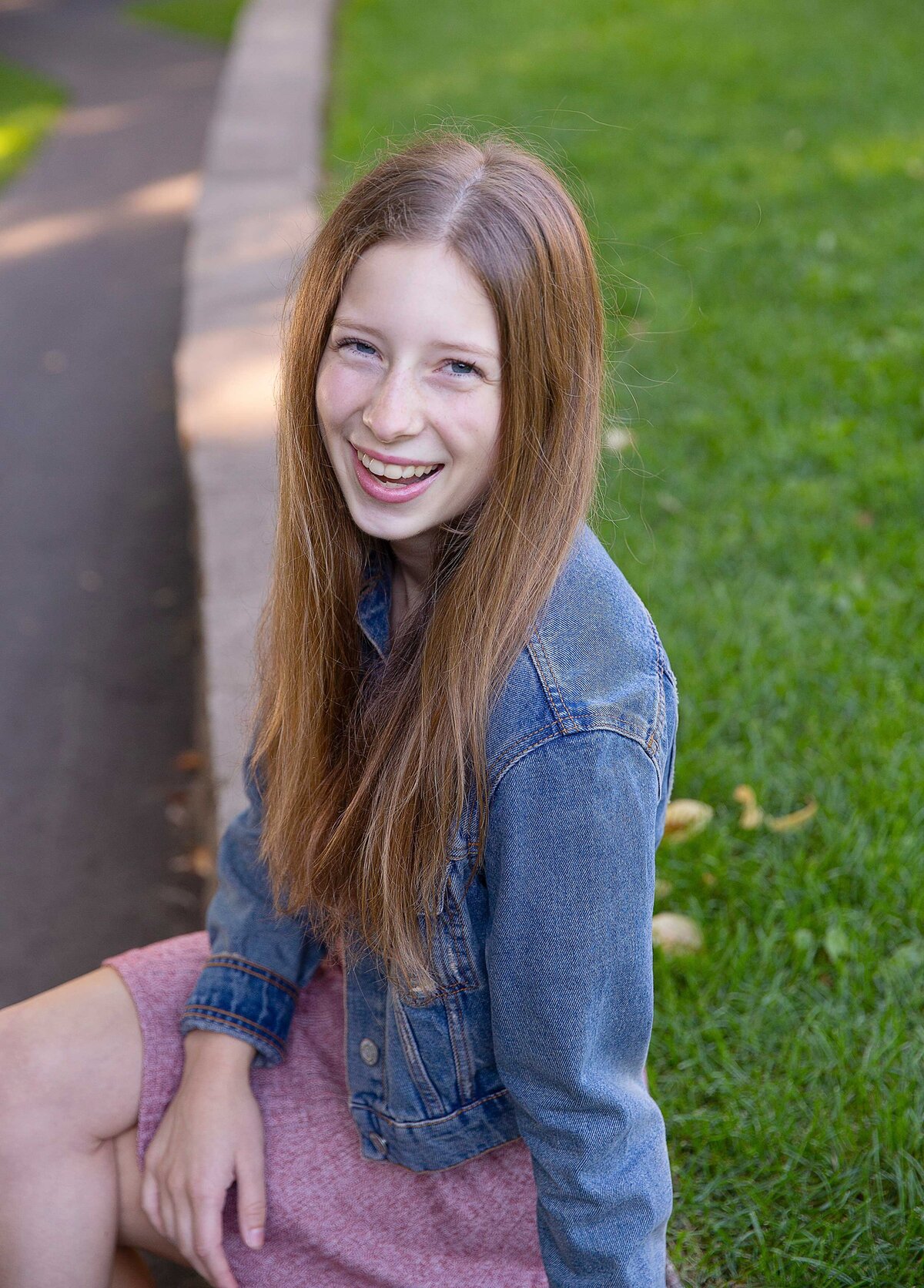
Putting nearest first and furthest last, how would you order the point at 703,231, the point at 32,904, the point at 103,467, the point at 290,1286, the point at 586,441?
the point at 586,441
the point at 290,1286
the point at 32,904
the point at 103,467
the point at 703,231

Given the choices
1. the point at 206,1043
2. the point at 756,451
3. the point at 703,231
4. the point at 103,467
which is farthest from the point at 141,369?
the point at 206,1043

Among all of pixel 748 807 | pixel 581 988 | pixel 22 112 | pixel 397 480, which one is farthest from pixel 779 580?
pixel 22 112

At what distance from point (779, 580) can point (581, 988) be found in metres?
1.92

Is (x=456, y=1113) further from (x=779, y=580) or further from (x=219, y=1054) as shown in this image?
(x=779, y=580)

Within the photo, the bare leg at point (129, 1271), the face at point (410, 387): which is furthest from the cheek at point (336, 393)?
the bare leg at point (129, 1271)

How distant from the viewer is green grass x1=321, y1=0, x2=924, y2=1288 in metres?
1.69

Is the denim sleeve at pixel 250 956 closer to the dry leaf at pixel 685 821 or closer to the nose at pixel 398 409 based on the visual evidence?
the nose at pixel 398 409

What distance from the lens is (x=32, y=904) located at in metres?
2.54

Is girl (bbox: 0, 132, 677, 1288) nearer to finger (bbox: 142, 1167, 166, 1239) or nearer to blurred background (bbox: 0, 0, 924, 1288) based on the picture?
finger (bbox: 142, 1167, 166, 1239)

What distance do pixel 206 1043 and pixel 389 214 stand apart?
946 millimetres

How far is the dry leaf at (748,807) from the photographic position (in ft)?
7.23

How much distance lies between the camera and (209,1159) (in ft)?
4.41

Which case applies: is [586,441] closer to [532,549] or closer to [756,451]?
[532,549]

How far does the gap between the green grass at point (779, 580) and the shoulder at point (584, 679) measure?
0.75 meters
